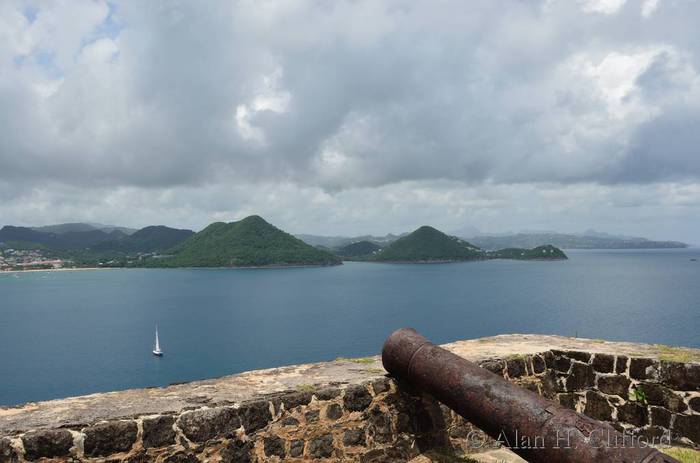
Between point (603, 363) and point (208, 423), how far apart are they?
486cm

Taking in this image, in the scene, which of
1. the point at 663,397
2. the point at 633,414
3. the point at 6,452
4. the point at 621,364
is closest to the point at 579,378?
the point at 621,364

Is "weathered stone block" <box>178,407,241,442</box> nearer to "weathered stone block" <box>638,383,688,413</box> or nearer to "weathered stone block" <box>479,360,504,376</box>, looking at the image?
"weathered stone block" <box>479,360,504,376</box>

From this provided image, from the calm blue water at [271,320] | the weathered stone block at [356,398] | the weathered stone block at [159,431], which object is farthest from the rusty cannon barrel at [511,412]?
the calm blue water at [271,320]

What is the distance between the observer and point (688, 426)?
18.1 ft

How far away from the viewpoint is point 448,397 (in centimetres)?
423

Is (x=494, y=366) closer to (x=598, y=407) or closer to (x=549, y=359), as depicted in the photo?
(x=549, y=359)

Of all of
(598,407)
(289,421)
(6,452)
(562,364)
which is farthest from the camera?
(562,364)

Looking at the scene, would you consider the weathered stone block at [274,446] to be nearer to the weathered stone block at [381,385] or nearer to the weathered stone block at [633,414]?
the weathered stone block at [381,385]

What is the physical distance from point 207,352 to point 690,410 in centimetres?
5751

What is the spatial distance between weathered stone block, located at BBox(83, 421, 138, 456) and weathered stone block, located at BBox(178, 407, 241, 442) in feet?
1.15

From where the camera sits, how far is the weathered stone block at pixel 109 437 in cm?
338

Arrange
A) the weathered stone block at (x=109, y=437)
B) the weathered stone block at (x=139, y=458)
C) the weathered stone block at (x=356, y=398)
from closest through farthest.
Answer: the weathered stone block at (x=109, y=437), the weathered stone block at (x=139, y=458), the weathered stone block at (x=356, y=398)

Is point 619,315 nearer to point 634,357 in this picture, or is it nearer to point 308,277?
point 634,357

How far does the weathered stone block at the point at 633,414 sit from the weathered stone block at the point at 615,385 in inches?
4.8
